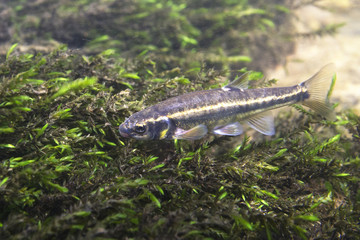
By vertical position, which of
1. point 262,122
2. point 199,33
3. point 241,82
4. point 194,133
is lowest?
point 262,122

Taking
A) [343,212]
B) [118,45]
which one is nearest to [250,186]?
[343,212]

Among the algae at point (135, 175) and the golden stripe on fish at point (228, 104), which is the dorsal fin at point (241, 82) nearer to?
the golden stripe on fish at point (228, 104)

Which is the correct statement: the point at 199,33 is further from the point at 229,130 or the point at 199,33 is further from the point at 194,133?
the point at 194,133

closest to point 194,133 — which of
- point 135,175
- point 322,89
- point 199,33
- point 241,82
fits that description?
point 135,175

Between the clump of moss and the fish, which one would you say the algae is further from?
the fish

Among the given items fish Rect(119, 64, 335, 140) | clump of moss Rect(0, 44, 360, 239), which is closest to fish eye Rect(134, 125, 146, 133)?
fish Rect(119, 64, 335, 140)

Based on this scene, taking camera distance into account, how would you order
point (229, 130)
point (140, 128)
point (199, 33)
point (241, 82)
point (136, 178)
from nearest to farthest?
point (136, 178)
point (140, 128)
point (229, 130)
point (241, 82)
point (199, 33)
